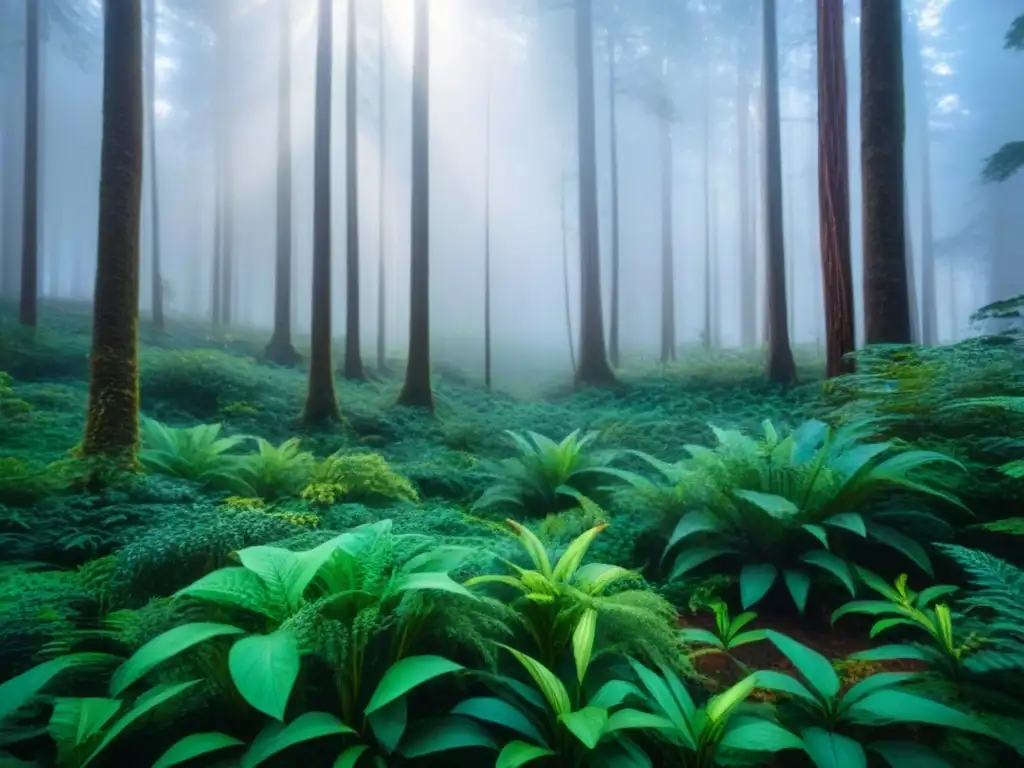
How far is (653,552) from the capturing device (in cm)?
335

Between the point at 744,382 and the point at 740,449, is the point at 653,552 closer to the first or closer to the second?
the point at 740,449

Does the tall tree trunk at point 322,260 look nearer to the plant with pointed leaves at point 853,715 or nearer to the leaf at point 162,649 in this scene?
the leaf at point 162,649

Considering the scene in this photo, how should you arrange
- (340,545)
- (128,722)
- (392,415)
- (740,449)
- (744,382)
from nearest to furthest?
1. (128,722)
2. (340,545)
3. (740,449)
4. (392,415)
5. (744,382)

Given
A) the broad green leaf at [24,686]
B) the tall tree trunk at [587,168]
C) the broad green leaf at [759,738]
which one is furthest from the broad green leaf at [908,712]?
the tall tree trunk at [587,168]

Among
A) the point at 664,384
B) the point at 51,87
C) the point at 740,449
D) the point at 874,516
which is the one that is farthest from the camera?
the point at 51,87

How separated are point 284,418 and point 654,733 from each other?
24.2 feet

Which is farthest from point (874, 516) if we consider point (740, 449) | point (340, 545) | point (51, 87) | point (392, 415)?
point (51, 87)

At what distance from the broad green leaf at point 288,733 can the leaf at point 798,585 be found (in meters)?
1.99

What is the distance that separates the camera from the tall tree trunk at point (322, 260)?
26.6ft

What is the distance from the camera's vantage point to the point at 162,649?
1731mm

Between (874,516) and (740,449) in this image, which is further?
(740,449)

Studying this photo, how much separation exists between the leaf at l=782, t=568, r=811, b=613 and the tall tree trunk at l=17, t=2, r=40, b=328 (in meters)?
11.7

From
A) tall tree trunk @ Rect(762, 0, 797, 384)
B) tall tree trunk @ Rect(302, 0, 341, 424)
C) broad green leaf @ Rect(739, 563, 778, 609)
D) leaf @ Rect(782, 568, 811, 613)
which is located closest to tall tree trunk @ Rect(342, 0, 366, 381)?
tall tree trunk @ Rect(302, 0, 341, 424)

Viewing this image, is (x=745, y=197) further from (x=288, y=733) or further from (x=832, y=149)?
(x=288, y=733)
